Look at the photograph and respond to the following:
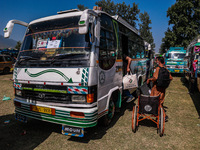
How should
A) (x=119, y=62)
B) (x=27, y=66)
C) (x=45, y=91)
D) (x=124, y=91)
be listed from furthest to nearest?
(x=124, y=91) → (x=119, y=62) → (x=27, y=66) → (x=45, y=91)

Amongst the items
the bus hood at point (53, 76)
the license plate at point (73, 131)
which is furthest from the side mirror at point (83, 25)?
the license plate at point (73, 131)

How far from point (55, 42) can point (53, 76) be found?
2.84 feet

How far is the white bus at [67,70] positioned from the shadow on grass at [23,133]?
464 millimetres

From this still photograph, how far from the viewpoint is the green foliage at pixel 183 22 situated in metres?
31.6

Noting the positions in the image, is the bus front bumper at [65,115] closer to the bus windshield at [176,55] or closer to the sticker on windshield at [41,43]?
the sticker on windshield at [41,43]

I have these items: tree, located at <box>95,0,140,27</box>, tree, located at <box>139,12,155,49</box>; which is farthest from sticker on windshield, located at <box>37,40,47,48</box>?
tree, located at <box>139,12,155,49</box>

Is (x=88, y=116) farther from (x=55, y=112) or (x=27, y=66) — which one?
(x=27, y=66)

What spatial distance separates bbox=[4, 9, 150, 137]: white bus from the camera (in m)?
3.34

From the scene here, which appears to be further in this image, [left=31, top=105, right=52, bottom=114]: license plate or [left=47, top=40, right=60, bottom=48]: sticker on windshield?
[left=47, top=40, right=60, bottom=48]: sticker on windshield

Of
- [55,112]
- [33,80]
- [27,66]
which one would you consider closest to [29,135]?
[55,112]

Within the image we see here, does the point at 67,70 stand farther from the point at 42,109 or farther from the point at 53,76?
the point at 42,109

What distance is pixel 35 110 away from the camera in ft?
12.3

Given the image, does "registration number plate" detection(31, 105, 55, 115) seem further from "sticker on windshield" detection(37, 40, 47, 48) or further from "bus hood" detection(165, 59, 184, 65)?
"bus hood" detection(165, 59, 184, 65)

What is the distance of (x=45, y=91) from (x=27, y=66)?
2.84 ft
